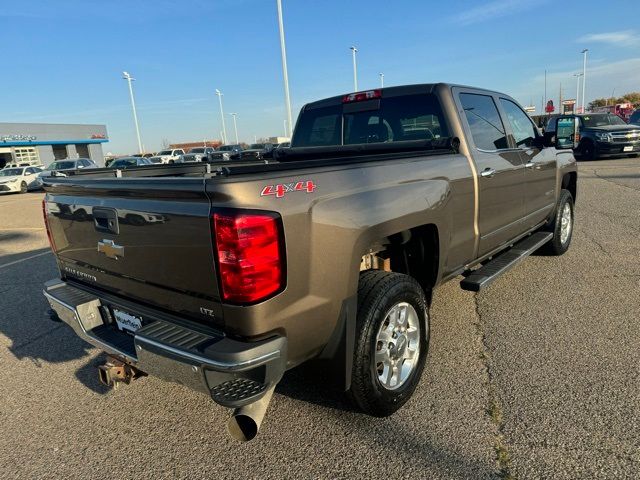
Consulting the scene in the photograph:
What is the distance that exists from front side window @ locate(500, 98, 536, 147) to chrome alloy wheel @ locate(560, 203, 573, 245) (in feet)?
4.23

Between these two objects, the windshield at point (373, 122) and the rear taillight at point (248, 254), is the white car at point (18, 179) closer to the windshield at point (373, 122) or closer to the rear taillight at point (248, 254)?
the windshield at point (373, 122)

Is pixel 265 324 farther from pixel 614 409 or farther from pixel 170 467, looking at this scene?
pixel 614 409

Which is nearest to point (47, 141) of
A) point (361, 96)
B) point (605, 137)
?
point (605, 137)

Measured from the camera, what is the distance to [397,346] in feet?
9.29

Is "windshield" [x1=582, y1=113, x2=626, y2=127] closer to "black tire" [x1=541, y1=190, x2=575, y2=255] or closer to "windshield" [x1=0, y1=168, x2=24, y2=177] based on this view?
"black tire" [x1=541, y1=190, x2=575, y2=255]

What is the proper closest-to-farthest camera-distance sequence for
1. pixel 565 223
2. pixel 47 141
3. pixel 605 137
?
pixel 565 223 < pixel 605 137 < pixel 47 141

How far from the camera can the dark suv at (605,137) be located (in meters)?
17.3

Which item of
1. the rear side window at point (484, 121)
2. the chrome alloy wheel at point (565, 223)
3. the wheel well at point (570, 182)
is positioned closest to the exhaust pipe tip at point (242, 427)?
the rear side window at point (484, 121)

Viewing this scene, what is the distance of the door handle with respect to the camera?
145 inches

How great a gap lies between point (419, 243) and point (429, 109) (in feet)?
4.02

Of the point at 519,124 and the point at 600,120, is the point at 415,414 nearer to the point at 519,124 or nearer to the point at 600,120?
the point at 519,124

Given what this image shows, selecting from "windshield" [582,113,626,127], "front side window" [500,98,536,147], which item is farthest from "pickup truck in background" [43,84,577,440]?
"windshield" [582,113,626,127]

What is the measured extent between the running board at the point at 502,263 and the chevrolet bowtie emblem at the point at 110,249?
2.44 m

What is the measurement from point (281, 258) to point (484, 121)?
2.82m
